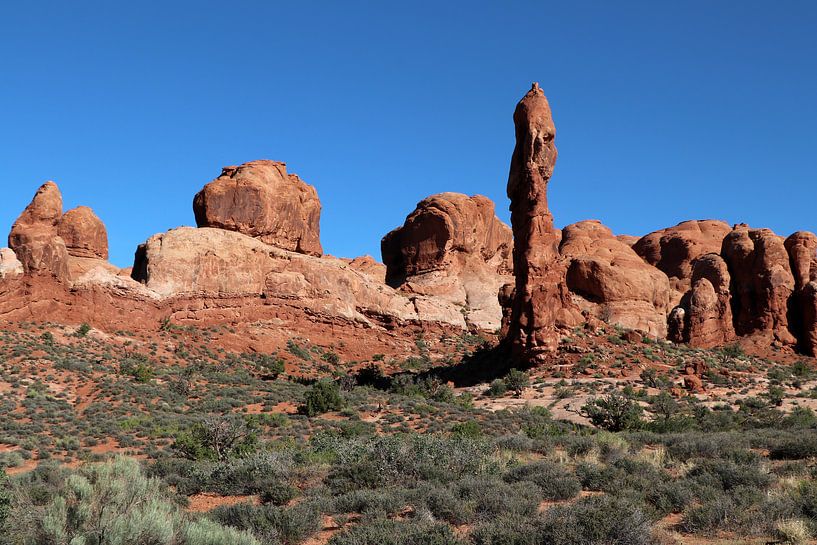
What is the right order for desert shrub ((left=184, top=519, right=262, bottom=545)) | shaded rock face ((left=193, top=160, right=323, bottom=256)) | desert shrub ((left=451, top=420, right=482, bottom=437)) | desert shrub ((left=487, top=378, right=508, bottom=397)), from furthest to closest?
shaded rock face ((left=193, top=160, right=323, bottom=256)) → desert shrub ((left=487, top=378, right=508, bottom=397)) → desert shrub ((left=451, top=420, right=482, bottom=437)) → desert shrub ((left=184, top=519, right=262, bottom=545))

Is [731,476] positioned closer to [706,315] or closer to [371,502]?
[371,502]

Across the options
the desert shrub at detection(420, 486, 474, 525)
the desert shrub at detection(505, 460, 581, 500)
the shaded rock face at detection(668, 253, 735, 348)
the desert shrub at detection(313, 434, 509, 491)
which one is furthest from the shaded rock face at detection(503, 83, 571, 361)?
the desert shrub at detection(420, 486, 474, 525)

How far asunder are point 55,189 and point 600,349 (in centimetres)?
3522

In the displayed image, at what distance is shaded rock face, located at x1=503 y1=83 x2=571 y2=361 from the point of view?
34250 mm

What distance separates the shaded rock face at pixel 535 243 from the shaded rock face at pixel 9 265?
27185 millimetres

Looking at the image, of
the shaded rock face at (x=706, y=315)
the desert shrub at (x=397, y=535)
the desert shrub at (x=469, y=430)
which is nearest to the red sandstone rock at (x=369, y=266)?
the shaded rock face at (x=706, y=315)

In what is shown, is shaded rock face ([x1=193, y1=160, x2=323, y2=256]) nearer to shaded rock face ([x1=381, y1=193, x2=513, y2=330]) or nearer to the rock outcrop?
the rock outcrop

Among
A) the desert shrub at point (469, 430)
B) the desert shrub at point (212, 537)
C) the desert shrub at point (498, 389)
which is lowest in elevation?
the desert shrub at point (212, 537)

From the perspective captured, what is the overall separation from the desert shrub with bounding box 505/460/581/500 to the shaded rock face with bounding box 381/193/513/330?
134 ft

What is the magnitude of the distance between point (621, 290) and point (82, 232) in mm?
37999

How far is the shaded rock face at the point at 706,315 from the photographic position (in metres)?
42.6

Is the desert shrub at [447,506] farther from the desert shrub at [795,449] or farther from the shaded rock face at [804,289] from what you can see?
the shaded rock face at [804,289]

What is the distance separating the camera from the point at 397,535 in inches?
311

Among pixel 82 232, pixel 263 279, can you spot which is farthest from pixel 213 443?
pixel 82 232
